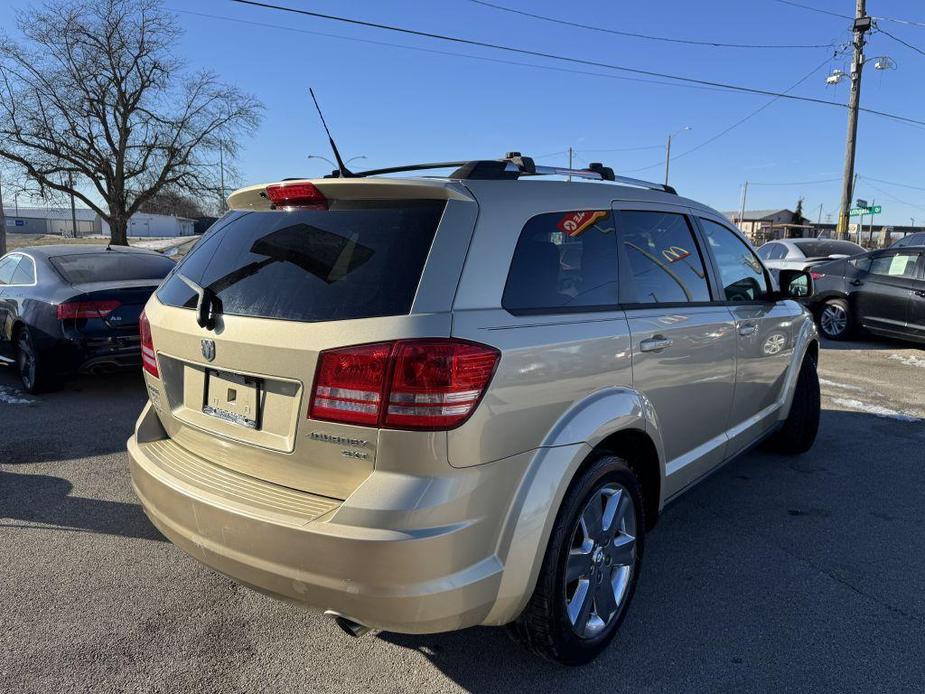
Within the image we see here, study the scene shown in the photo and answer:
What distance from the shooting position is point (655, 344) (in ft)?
9.19

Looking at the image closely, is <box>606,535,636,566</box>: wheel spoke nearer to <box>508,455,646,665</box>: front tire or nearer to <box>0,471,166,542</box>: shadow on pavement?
<box>508,455,646,665</box>: front tire

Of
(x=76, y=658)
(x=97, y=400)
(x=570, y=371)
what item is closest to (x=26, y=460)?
(x=97, y=400)

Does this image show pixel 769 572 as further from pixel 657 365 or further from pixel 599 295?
pixel 599 295

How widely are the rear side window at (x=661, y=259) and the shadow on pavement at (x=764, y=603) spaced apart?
135 cm

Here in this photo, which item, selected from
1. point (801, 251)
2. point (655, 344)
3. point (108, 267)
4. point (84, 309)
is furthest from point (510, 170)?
point (801, 251)

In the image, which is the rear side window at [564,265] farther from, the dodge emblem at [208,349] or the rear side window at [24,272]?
the rear side window at [24,272]

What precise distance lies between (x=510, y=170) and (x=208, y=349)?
4.21 feet

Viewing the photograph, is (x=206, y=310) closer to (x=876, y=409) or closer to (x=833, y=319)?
(x=876, y=409)

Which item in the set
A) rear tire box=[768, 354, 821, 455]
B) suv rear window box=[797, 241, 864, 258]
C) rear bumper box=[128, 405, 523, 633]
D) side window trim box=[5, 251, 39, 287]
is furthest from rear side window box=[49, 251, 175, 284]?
suv rear window box=[797, 241, 864, 258]

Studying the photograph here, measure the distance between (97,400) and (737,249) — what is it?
5.75 m

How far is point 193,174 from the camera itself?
3394 centimetres

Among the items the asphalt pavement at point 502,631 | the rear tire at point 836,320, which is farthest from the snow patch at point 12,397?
the rear tire at point 836,320

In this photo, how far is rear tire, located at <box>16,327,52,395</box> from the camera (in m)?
6.13

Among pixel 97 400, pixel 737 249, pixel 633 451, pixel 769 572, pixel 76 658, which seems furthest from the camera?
pixel 97 400
